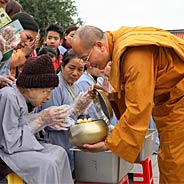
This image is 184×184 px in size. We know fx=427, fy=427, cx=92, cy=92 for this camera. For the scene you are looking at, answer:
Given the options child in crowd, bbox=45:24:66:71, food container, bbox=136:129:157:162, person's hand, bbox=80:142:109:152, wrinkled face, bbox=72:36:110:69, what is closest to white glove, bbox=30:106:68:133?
person's hand, bbox=80:142:109:152

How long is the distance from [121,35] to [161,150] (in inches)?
28.4

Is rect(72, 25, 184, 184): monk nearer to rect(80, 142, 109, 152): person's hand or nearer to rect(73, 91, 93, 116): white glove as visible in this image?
rect(80, 142, 109, 152): person's hand

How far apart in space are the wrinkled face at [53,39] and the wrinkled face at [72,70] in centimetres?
171

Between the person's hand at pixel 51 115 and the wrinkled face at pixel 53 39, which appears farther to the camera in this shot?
the wrinkled face at pixel 53 39

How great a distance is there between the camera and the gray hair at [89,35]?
2.29 meters

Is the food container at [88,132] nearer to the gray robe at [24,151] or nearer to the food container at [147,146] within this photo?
the gray robe at [24,151]

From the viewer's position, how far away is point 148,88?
2176 millimetres

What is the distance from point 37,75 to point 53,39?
252 centimetres

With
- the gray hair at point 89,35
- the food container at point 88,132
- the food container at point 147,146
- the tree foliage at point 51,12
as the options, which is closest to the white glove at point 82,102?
the food container at point 88,132

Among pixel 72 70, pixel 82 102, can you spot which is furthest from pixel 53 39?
pixel 82 102

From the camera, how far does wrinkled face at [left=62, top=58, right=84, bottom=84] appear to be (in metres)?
3.12

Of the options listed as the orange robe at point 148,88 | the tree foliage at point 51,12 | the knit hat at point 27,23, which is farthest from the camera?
the tree foliage at point 51,12

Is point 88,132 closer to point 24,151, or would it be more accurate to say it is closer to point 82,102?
point 24,151

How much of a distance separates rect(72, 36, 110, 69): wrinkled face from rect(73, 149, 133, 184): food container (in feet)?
1.79
